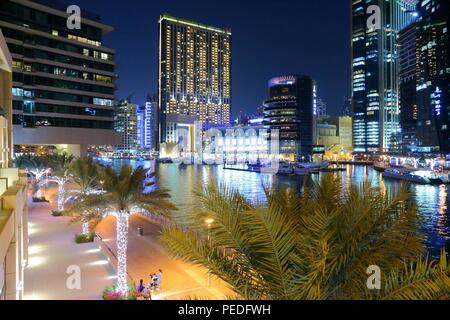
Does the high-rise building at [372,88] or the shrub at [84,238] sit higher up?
the high-rise building at [372,88]

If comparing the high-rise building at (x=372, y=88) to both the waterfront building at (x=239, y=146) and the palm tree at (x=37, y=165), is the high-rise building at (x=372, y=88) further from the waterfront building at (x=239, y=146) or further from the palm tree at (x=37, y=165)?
the palm tree at (x=37, y=165)

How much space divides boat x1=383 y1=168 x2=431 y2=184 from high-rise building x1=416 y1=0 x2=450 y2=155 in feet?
123

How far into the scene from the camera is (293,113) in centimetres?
14625

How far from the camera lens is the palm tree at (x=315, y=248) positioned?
3930 millimetres

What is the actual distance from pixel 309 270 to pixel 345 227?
0.77 metres

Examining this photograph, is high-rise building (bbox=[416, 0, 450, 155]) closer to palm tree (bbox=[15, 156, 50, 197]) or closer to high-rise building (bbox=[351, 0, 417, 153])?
high-rise building (bbox=[351, 0, 417, 153])

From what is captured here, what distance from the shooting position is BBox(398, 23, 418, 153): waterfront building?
16512 cm

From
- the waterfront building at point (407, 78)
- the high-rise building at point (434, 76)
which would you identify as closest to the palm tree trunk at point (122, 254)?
the high-rise building at point (434, 76)

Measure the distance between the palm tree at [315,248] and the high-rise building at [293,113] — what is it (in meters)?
145

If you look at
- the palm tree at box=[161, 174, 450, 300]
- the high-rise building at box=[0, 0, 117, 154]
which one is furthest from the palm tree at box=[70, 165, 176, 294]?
the high-rise building at box=[0, 0, 117, 154]

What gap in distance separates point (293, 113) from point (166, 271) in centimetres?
13664

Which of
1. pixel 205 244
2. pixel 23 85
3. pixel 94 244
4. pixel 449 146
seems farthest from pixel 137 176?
pixel 449 146
